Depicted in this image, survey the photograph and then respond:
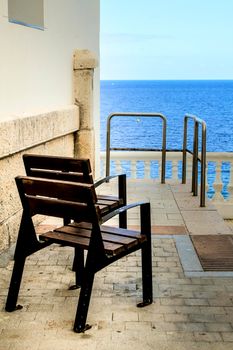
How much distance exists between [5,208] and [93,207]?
5.30ft

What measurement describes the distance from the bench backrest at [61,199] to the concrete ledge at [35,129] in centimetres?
104

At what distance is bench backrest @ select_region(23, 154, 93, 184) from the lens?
3.58 m

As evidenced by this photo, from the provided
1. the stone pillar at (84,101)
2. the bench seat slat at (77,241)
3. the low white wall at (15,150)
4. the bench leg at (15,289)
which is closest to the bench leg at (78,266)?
the bench seat slat at (77,241)

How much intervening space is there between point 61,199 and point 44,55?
273cm

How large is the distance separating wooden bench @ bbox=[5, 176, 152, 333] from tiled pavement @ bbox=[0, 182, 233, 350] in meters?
0.12

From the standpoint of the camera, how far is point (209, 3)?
75000 mm

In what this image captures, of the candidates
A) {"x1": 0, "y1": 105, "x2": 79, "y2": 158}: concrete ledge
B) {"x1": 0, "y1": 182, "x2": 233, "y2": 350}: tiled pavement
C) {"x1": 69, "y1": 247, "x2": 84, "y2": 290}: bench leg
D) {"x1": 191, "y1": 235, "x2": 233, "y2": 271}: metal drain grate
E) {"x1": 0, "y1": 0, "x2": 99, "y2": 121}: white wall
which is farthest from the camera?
{"x1": 0, "y1": 0, "x2": 99, "y2": 121}: white wall

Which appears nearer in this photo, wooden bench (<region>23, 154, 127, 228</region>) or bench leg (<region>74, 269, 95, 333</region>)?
bench leg (<region>74, 269, 95, 333</region>)

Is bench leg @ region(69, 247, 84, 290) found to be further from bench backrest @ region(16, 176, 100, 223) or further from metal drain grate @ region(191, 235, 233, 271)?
metal drain grate @ region(191, 235, 233, 271)

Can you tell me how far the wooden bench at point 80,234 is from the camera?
3.12 m

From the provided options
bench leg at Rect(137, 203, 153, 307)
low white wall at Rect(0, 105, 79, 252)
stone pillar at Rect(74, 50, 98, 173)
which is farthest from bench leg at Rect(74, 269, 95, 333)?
stone pillar at Rect(74, 50, 98, 173)

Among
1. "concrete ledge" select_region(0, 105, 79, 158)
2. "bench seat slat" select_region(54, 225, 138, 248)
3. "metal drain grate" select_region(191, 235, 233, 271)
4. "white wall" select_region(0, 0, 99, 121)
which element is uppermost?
"white wall" select_region(0, 0, 99, 121)

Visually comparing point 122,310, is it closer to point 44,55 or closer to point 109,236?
point 109,236

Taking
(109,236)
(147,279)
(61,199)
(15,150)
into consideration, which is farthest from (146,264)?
(15,150)
